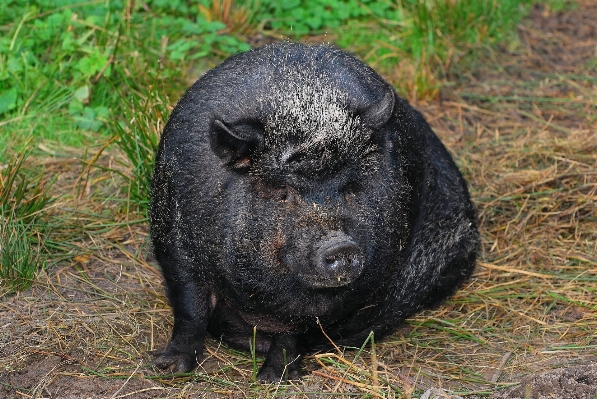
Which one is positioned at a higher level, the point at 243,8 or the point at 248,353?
the point at 243,8

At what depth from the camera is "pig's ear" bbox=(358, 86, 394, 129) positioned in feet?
14.3

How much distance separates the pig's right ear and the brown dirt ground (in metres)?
1.06

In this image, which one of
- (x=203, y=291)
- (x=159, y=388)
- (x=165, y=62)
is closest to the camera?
(x=159, y=388)

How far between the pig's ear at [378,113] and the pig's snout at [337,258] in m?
0.60

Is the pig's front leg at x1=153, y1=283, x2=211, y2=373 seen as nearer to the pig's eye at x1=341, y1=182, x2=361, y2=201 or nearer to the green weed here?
the green weed

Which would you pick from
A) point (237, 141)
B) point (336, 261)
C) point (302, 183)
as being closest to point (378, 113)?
point (302, 183)

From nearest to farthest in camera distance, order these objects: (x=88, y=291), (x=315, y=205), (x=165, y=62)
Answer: (x=315, y=205)
(x=88, y=291)
(x=165, y=62)

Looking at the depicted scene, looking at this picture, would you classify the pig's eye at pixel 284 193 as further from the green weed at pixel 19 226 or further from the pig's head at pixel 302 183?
the green weed at pixel 19 226

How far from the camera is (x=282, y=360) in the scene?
194 inches

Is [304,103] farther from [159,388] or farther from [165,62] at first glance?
[165,62]

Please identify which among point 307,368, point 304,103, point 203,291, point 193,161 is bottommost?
point 307,368

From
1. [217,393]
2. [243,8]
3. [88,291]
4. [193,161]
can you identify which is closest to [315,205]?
[193,161]

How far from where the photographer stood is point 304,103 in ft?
14.0

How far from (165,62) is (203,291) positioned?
9.14 feet
